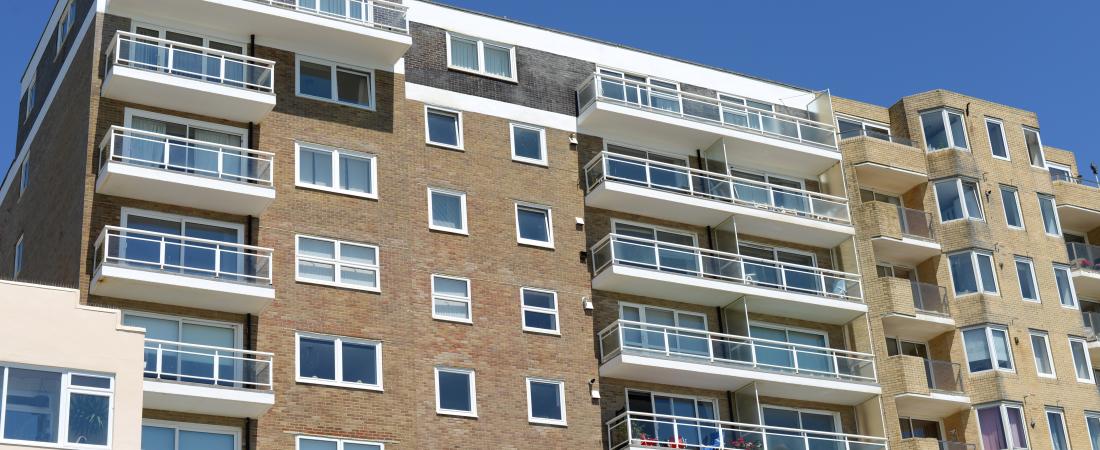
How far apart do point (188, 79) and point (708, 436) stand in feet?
52.9

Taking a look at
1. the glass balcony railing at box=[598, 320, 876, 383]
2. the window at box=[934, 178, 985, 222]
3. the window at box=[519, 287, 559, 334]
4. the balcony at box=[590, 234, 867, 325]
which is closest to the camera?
the window at box=[519, 287, 559, 334]

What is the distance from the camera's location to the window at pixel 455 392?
3681 cm

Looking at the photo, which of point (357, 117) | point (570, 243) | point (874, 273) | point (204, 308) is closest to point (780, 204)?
point (874, 273)

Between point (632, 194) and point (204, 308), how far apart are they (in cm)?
1263

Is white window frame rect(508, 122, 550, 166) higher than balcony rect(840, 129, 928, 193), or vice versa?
balcony rect(840, 129, 928, 193)

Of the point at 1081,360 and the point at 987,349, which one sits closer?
the point at 987,349

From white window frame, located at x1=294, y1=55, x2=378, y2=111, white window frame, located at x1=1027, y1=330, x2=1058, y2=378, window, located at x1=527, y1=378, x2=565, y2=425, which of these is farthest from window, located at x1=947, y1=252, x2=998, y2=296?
white window frame, located at x1=294, y1=55, x2=378, y2=111

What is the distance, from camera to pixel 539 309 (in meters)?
39.4

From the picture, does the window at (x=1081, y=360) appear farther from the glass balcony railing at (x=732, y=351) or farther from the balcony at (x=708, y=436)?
the balcony at (x=708, y=436)

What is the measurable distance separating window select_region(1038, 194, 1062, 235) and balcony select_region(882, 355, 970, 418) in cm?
730

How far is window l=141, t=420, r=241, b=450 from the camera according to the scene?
32750mm

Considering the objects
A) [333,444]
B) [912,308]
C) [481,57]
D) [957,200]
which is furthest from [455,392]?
[957,200]

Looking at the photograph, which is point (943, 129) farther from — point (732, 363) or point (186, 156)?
point (186, 156)

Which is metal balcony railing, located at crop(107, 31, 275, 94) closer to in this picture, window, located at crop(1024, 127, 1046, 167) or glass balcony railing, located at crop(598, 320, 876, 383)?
glass balcony railing, located at crop(598, 320, 876, 383)
